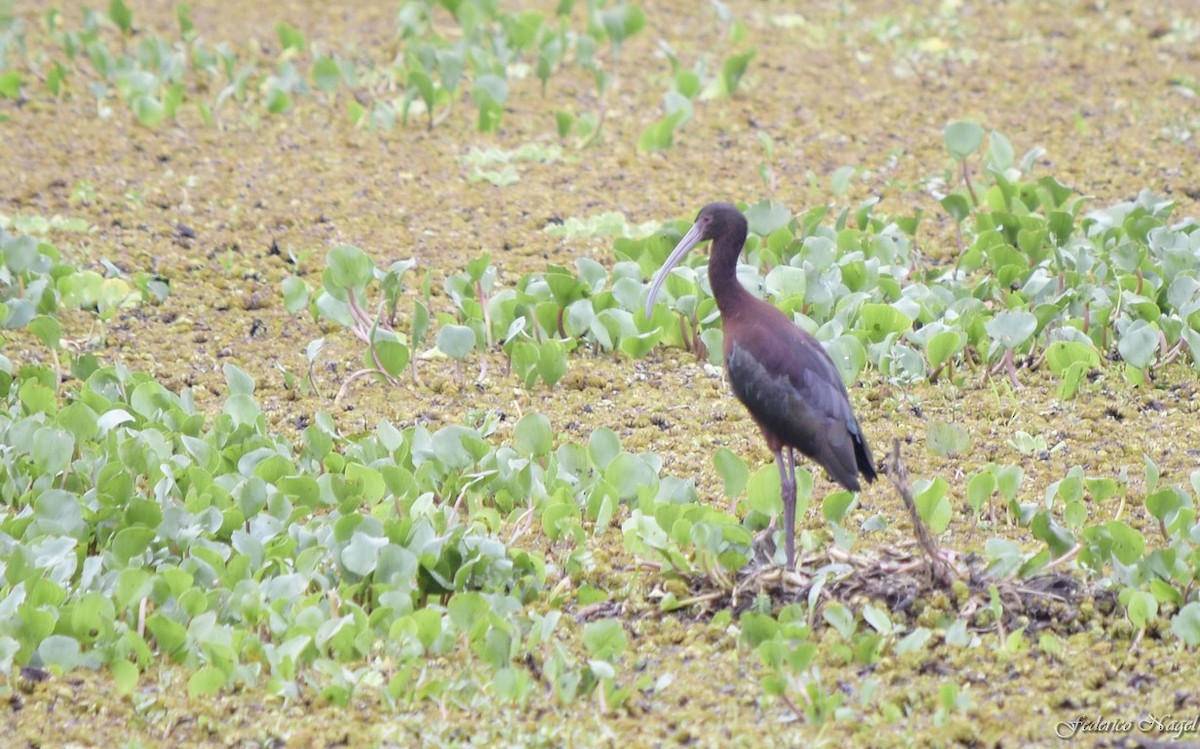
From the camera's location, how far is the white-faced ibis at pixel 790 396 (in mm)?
4641

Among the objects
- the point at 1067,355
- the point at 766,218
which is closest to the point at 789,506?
the point at 1067,355

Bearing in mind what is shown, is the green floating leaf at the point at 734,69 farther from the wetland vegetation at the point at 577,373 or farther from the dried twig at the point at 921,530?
the dried twig at the point at 921,530

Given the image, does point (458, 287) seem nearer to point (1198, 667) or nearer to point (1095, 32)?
point (1198, 667)

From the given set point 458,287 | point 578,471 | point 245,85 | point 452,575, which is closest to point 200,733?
point 452,575

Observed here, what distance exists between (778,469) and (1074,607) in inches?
37.8

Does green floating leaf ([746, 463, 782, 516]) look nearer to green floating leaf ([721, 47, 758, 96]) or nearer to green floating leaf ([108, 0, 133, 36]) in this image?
green floating leaf ([721, 47, 758, 96])

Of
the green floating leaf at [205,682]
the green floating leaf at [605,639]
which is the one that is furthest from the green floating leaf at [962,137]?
the green floating leaf at [205,682]

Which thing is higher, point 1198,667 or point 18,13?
point 18,13

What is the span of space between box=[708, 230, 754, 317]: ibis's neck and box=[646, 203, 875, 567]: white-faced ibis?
0.10 feet

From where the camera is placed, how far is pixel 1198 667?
397cm

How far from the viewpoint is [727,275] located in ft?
17.5

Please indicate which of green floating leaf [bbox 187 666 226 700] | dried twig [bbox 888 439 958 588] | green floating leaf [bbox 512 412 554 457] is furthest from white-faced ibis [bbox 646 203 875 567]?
green floating leaf [bbox 187 666 226 700]

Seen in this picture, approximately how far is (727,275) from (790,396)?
28.6 inches

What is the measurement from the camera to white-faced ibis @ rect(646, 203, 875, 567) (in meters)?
4.64
